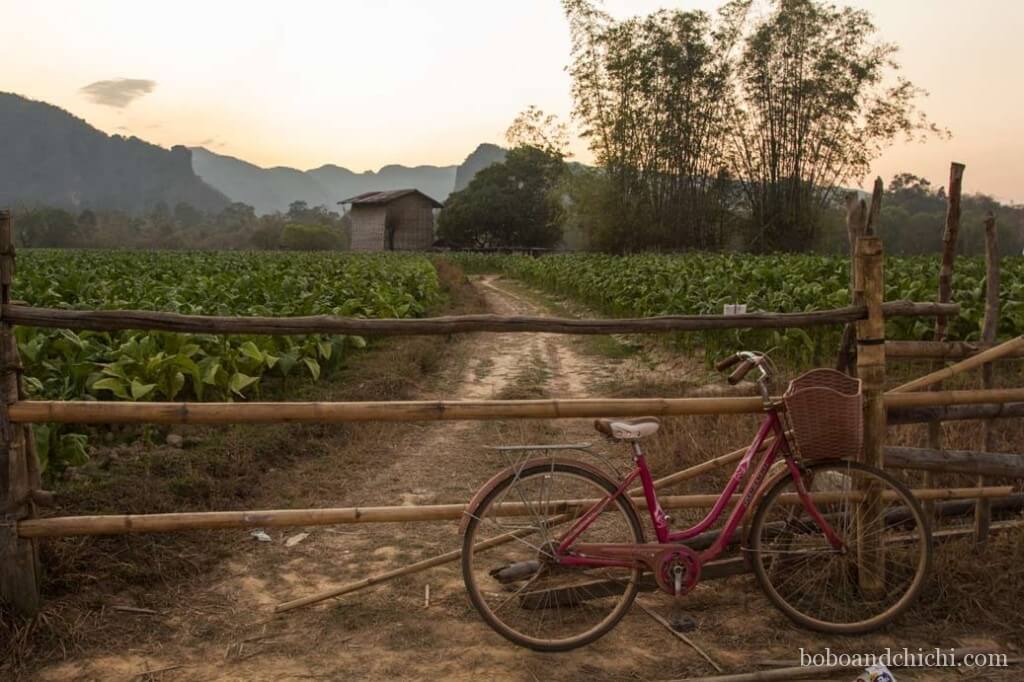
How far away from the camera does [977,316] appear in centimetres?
984

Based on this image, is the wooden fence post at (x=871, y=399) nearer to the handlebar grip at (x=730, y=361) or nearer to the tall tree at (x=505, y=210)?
the handlebar grip at (x=730, y=361)

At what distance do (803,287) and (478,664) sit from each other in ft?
31.3

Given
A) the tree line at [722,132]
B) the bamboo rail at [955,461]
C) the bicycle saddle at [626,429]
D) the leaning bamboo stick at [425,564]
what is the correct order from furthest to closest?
the tree line at [722,132] → the bamboo rail at [955,461] → the leaning bamboo stick at [425,564] → the bicycle saddle at [626,429]

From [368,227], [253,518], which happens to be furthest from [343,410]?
[368,227]

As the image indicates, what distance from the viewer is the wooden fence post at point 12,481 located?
336cm

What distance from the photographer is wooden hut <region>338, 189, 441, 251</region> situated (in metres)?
61.0

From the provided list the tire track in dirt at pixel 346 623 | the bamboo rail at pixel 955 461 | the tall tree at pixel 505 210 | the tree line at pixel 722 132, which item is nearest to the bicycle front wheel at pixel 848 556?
the bamboo rail at pixel 955 461

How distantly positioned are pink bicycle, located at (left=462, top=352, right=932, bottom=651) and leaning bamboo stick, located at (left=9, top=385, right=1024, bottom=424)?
0.22 metres

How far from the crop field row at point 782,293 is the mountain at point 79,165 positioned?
164m

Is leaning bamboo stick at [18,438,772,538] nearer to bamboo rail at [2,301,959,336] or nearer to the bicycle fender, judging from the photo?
the bicycle fender

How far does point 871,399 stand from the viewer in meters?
3.77

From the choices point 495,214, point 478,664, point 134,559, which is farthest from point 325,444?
point 495,214

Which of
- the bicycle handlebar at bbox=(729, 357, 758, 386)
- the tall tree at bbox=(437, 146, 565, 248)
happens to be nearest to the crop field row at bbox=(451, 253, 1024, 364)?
the bicycle handlebar at bbox=(729, 357, 758, 386)

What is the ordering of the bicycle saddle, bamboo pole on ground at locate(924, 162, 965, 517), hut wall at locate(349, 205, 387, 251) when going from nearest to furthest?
the bicycle saddle, bamboo pole on ground at locate(924, 162, 965, 517), hut wall at locate(349, 205, 387, 251)
